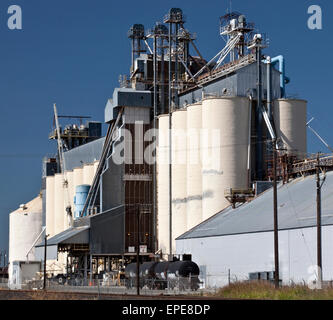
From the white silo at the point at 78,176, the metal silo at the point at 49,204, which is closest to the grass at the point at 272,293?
the white silo at the point at 78,176

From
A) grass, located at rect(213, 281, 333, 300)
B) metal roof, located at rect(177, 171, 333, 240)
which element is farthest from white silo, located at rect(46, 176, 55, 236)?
grass, located at rect(213, 281, 333, 300)

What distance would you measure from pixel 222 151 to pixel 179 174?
8640mm

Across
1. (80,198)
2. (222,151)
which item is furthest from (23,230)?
(222,151)

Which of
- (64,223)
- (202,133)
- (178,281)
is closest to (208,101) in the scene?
(202,133)

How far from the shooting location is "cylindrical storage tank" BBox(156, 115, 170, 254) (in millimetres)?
89562

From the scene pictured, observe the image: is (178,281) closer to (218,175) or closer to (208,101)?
(218,175)

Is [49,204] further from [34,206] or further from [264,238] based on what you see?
[264,238]

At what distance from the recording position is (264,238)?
6238cm

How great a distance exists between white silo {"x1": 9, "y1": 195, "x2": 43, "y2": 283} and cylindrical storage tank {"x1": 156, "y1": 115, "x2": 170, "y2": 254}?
48527mm

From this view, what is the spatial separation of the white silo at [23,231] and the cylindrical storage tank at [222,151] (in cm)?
6103

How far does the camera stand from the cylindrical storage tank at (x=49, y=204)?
129250 millimetres

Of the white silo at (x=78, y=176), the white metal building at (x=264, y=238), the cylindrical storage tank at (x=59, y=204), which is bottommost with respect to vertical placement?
the white metal building at (x=264, y=238)

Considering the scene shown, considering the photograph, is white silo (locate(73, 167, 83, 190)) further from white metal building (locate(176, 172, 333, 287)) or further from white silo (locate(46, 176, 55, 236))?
white metal building (locate(176, 172, 333, 287))

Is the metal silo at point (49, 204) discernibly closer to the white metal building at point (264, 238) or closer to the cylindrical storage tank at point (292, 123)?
the white metal building at point (264, 238)
